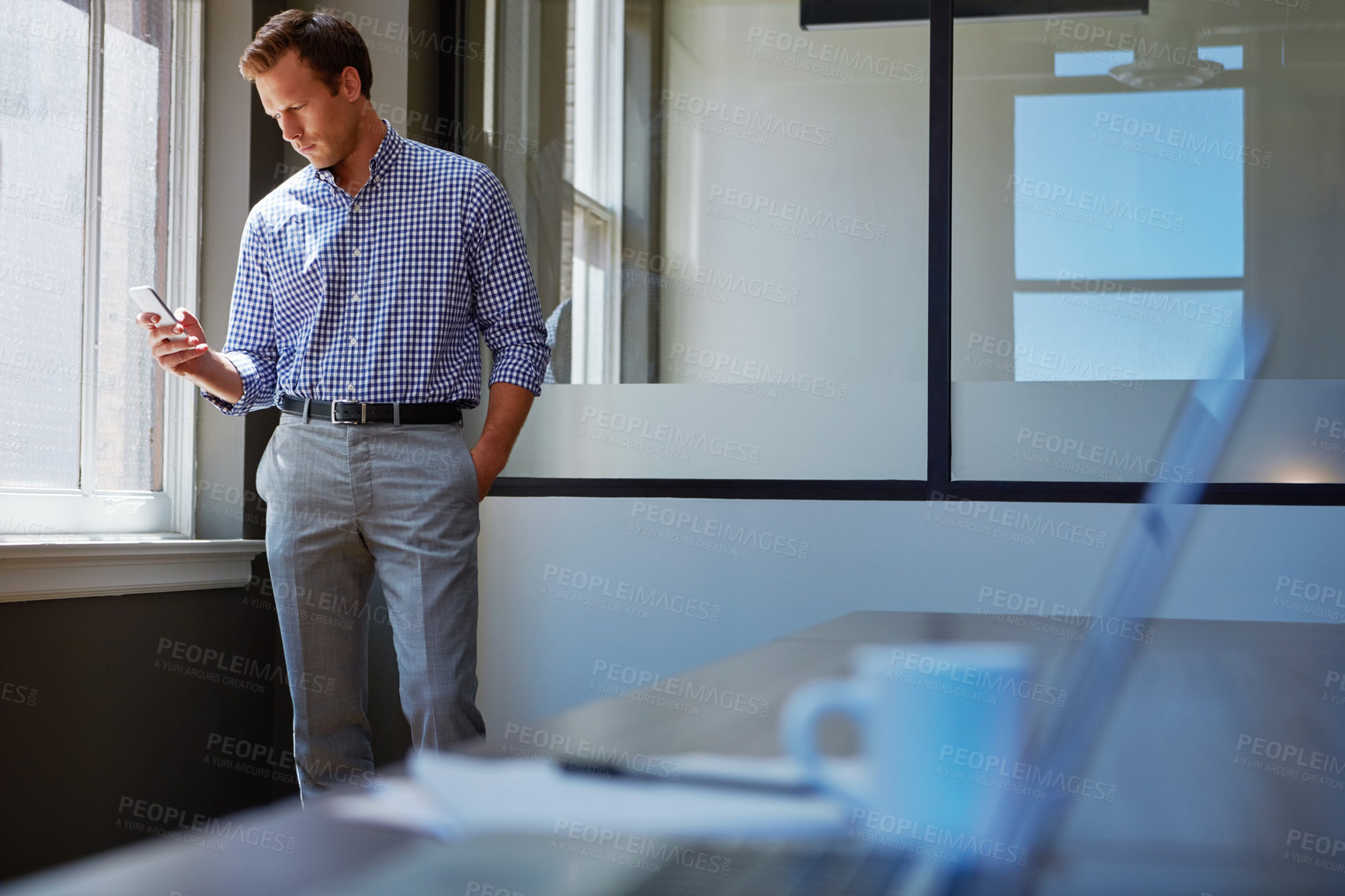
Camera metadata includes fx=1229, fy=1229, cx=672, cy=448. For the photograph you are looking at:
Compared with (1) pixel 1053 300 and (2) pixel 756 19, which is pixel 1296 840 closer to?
(1) pixel 1053 300

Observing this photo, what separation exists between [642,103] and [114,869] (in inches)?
114

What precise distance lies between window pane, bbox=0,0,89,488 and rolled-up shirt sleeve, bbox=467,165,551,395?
0.85 meters

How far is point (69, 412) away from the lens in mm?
→ 2250

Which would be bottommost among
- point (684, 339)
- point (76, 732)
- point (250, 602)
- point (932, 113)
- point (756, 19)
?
point (76, 732)

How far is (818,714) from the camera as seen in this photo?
52 centimetres

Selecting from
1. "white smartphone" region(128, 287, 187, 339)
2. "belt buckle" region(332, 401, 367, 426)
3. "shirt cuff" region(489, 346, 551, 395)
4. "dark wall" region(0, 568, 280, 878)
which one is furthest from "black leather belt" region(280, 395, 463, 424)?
"dark wall" region(0, 568, 280, 878)

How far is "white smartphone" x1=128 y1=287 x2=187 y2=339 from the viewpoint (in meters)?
1.57

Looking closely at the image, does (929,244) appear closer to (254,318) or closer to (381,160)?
(381,160)

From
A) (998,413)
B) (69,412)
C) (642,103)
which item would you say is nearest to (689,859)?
(69,412)

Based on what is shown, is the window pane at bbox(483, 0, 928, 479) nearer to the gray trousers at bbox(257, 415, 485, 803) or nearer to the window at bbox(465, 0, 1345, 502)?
the window at bbox(465, 0, 1345, 502)

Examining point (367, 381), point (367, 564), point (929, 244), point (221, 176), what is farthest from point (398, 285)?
point (929, 244)

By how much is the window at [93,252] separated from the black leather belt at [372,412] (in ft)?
2.15

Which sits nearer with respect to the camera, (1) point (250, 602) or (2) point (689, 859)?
(2) point (689, 859)

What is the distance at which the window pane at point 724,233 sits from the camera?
9.22 ft
